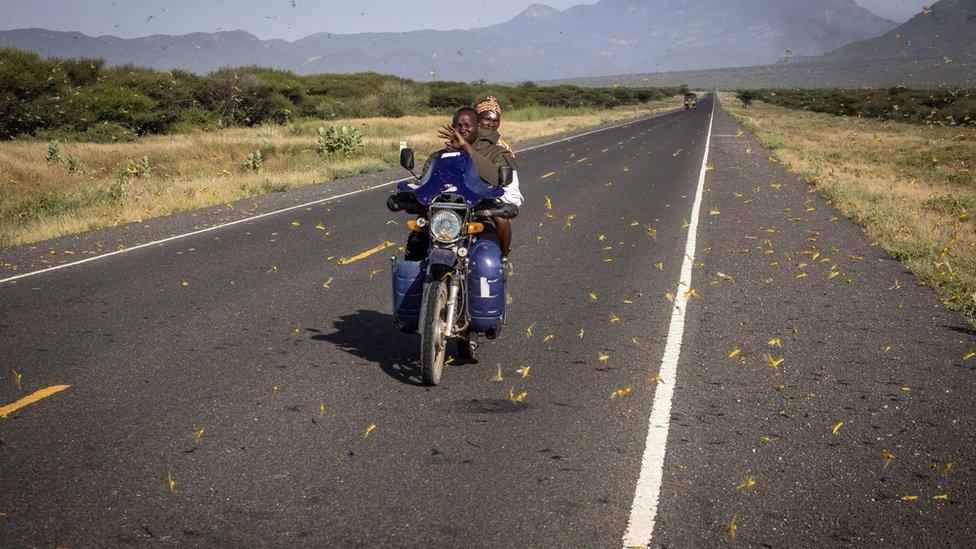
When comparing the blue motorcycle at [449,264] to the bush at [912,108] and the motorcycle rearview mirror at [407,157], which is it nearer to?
the motorcycle rearview mirror at [407,157]

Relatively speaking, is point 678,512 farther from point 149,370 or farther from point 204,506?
point 149,370

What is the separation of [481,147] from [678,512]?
11.0 feet

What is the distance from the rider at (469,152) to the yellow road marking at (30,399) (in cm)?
266

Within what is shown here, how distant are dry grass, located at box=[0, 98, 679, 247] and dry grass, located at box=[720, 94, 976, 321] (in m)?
12.5

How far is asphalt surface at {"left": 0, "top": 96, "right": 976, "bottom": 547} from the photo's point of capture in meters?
3.84

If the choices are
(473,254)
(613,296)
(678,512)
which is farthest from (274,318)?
(678,512)

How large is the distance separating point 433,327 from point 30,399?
2742 mm

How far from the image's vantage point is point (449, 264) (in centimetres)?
545

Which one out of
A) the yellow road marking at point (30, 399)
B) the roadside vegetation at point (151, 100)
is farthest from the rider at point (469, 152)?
the roadside vegetation at point (151, 100)

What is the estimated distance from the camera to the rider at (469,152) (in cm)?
565

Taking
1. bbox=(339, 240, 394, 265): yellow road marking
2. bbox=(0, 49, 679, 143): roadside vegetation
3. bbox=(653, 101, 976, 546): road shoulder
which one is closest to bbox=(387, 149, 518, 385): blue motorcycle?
bbox=(653, 101, 976, 546): road shoulder

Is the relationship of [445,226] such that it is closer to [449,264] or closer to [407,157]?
[449,264]

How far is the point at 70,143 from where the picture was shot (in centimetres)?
3084

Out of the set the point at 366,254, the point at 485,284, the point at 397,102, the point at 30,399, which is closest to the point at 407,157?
the point at 485,284
